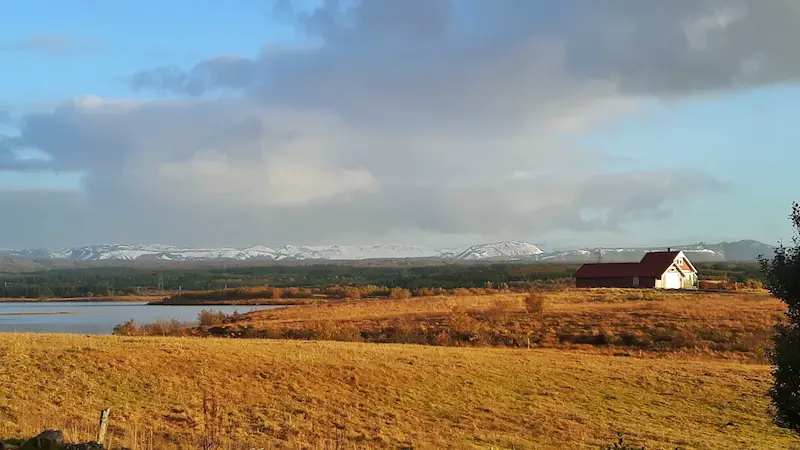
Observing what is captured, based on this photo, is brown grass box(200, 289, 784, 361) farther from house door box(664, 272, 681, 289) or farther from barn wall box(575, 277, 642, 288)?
barn wall box(575, 277, 642, 288)

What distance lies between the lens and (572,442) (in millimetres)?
19031

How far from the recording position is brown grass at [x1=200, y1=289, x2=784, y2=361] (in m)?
43.8

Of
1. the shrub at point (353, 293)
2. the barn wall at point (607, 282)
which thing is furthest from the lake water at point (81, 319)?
the barn wall at point (607, 282)

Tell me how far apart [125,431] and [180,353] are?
422 inches

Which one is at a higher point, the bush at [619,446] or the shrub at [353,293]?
the bush at [619,446]

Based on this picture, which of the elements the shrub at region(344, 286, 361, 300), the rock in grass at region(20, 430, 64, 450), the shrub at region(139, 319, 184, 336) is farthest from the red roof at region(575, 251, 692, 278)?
the rock in grass at region(20, 430, 64, 450)

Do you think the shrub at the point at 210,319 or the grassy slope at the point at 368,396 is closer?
the grassy slope at the point at 368,396

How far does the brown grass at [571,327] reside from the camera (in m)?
43.8

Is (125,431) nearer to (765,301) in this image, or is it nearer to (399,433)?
(399,433)

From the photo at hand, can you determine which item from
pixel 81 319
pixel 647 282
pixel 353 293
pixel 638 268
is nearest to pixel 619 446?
pixel 81 319

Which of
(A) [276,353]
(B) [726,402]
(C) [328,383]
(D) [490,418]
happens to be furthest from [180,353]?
(B) [726,402]

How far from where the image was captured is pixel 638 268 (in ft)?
308

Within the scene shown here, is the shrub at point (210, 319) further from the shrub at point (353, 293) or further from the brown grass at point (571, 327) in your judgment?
the shrub at point (353, 293)

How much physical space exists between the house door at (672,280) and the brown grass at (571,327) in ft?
94.8
